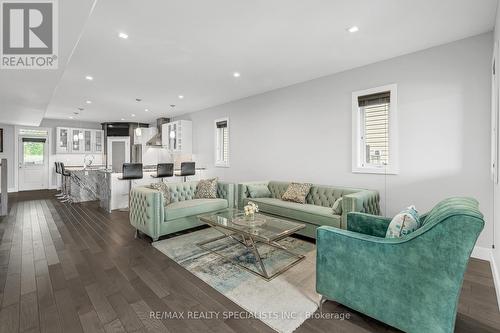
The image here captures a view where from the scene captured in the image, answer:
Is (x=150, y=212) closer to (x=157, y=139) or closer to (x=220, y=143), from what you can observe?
(x=220, y=143)

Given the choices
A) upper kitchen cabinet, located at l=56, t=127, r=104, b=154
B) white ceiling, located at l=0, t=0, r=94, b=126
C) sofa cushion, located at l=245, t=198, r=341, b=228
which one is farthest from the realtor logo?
upper kitchen cabinet, located at l=56, t=127, r=104, b=154

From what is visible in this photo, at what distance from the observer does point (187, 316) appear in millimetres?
1938

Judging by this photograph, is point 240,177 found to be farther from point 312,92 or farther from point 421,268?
point 421,268

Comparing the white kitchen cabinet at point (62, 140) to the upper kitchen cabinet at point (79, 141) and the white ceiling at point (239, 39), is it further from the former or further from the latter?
the white ceiling at point (239, 39)

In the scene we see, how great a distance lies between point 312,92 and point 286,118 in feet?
2.63

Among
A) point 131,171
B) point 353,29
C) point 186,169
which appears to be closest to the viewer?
point 353,29

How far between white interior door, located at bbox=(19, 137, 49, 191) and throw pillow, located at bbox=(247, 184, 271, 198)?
9364 mm

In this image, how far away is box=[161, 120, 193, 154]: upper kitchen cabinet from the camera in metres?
7.93

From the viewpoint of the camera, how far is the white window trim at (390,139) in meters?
3.67

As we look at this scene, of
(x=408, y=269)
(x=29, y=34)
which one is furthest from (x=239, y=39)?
(x=408, y=269)

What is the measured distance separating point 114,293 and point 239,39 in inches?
131

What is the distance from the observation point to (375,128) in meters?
3.99

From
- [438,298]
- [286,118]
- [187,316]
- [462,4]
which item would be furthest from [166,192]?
[462,4]

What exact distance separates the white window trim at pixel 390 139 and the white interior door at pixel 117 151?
9467 mm
